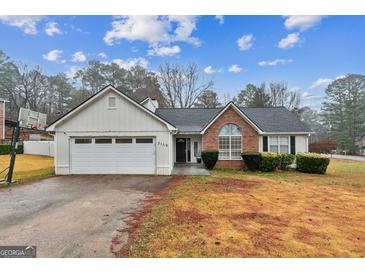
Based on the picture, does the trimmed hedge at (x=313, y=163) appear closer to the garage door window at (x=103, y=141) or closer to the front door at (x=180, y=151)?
the front door at (x=180, y=151)

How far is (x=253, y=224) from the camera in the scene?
5.43 meters

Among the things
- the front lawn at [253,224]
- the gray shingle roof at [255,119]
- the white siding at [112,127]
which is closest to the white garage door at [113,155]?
the white siding at [112,127]

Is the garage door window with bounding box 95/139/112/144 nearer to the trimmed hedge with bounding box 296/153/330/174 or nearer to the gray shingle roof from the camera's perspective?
the gray shingle roof

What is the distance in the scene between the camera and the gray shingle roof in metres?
16.6

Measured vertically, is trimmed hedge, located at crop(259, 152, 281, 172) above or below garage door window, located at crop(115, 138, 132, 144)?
below

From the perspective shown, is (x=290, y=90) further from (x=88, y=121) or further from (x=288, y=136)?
(x=88, y=121)

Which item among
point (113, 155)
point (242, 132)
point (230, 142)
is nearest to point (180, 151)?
point (230, 142)

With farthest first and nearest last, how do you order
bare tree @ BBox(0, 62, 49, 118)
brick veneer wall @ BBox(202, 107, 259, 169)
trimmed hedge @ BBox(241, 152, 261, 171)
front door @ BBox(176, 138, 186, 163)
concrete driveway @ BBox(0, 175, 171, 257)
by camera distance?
bare tree @ BBox(0, 62, 49, 118)
front door @ BBox(176, 138, 186, 163)
brick veneer wall @ BBox(202, 107, 259, 169)
trimmed hedge @ BBox(241, 152, 261, 171)
concrete driveway @ BBox(0, 175, 171, 257)

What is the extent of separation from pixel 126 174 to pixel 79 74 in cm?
3088

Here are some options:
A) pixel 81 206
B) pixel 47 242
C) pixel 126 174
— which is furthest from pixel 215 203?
pixel 126 174

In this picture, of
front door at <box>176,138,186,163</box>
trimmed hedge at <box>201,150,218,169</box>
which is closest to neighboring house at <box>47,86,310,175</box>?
trimmed hedge at <box>201,150,218,169</box>

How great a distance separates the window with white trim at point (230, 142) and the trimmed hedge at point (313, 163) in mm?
4041

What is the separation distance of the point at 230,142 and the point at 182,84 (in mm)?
22057

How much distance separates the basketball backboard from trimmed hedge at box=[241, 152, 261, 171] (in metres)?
12.7
